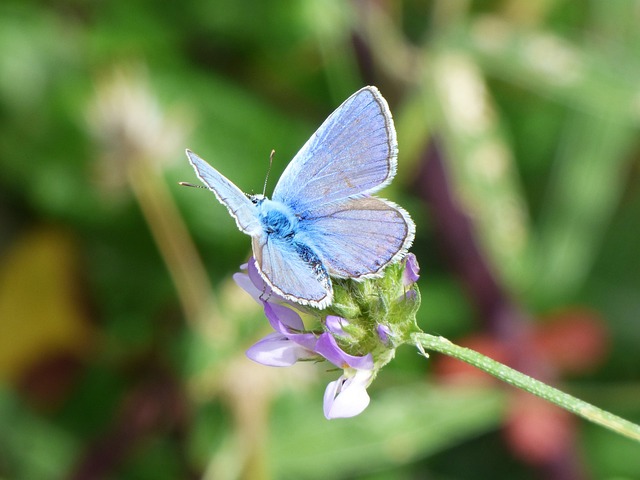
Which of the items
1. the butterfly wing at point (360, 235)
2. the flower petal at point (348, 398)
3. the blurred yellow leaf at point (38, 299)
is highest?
the butterfly wing at point (360, 235)

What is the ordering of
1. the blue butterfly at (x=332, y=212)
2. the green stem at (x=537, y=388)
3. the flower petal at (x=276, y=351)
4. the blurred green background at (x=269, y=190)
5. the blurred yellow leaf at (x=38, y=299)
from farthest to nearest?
1. the blurred yellow leaf at (x=38, y=299)
2. the blurred green background at (x=269, y=190)
3. the flower petal at (x=276, y=351)
4. the blue butterfly at (x=332, y=212)
5. the green stem at (x=537, y=388)

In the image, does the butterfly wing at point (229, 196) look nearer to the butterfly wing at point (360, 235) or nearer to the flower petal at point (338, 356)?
Answer: the butterfly wing at point (360, 235)

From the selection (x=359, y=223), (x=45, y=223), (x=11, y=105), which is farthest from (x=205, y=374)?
(x=359, y=223)

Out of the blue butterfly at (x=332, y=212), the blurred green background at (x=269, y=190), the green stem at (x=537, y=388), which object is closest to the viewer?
the green stem at (x=537, y=388)

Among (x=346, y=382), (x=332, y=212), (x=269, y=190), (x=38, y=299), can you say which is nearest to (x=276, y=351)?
(x=346, y=382)

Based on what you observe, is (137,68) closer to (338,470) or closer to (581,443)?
(338,470)

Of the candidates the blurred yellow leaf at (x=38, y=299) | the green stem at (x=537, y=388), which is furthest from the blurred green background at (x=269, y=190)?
the green stem at (x=537, y=388)

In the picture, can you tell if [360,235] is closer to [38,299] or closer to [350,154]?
[350,154]

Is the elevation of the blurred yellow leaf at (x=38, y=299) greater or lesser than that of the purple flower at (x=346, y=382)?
lesser
